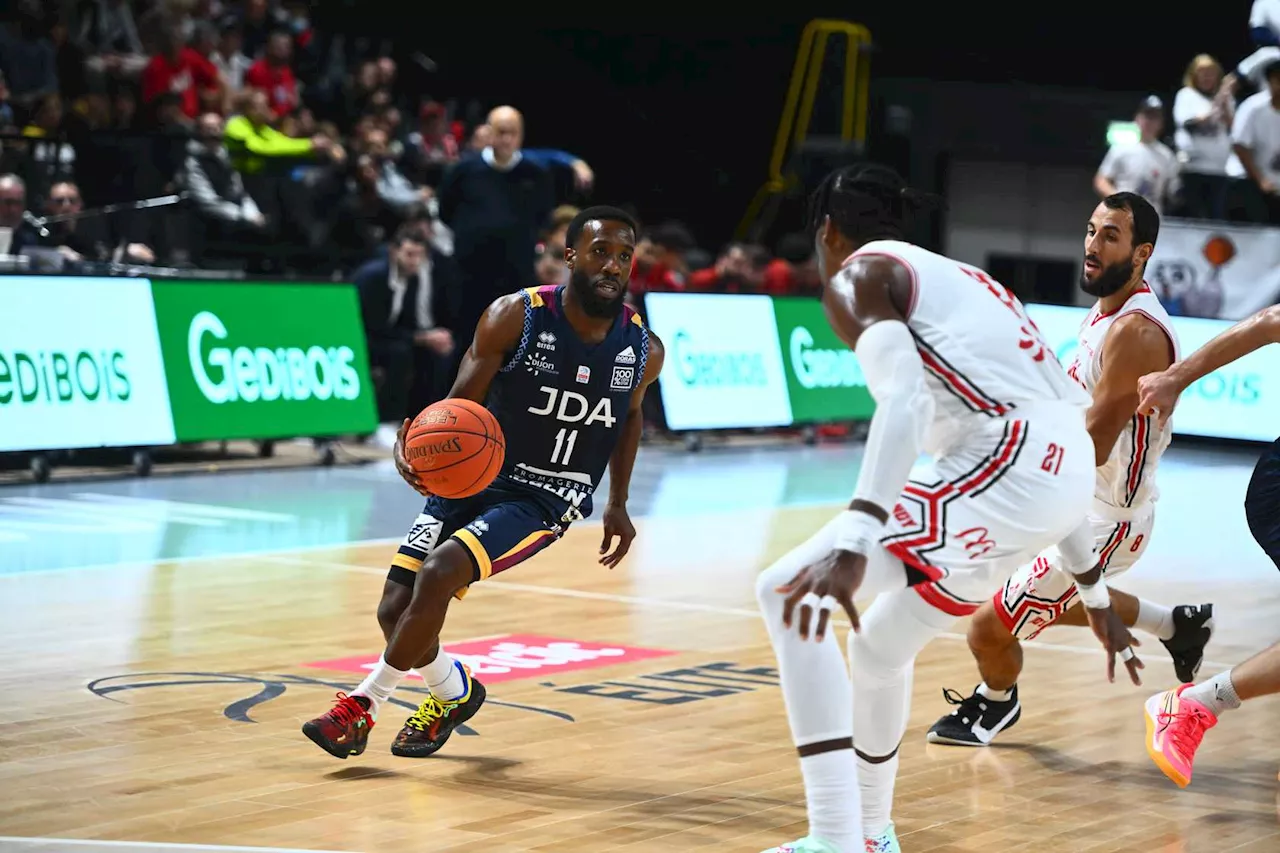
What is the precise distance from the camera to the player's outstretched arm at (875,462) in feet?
14.1

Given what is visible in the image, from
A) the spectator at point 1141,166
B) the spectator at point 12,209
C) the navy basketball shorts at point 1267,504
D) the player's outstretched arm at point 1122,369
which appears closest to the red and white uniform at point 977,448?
the player's outstretched arm at point 1122,369

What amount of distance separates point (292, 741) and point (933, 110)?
1890 cm

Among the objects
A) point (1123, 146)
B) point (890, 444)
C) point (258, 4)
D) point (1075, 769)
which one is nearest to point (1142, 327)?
point (1075, 769)

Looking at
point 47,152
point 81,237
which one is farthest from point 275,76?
point 81,237

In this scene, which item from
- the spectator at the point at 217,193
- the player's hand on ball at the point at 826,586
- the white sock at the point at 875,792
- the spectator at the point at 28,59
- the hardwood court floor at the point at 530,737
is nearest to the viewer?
the player's hand on ball at the point at 826,586

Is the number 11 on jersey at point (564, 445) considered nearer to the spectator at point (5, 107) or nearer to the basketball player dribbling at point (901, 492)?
the basketball player dribbling at point (901, 492)

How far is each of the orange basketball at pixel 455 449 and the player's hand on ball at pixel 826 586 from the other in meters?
1.85

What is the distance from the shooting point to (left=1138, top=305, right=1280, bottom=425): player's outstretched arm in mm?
5754

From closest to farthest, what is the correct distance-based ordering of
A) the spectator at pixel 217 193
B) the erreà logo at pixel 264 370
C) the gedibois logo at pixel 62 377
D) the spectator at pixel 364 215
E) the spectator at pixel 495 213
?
the gedibois logo at pixel 62 377 → the erreà logo at pixel 264 370 → the spectator at pixel 495 213 → the spectator at pixel 217 193 → the spectator at pixel 364 215

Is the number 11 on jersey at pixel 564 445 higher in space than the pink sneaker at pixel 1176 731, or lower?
higher

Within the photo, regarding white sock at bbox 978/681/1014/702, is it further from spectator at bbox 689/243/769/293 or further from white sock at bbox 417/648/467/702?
spectator at bbox 689/243/769/293

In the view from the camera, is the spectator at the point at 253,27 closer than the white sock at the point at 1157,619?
No

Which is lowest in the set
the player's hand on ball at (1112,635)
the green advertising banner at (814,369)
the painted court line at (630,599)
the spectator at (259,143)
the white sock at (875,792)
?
the green advertising banner at (814,369)

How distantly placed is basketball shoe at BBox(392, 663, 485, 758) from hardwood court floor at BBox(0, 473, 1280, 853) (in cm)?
7
